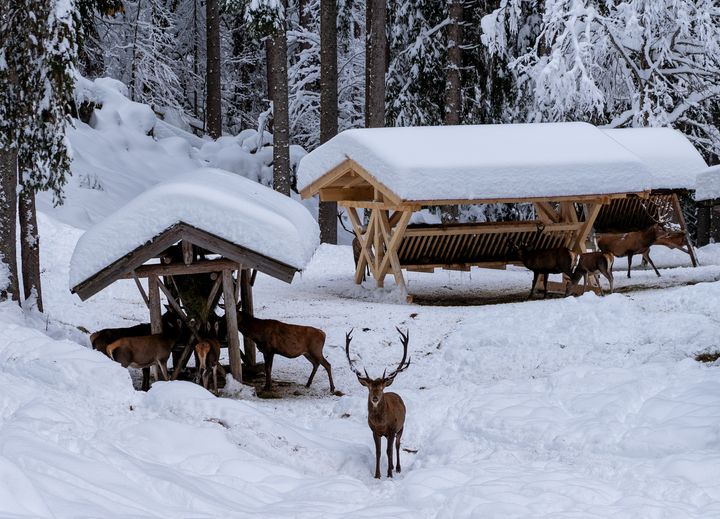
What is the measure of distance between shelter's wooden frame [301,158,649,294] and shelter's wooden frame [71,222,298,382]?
6.01 meters

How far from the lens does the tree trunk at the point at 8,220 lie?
12.4 m

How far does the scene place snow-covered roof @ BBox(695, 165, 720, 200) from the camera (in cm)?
1858

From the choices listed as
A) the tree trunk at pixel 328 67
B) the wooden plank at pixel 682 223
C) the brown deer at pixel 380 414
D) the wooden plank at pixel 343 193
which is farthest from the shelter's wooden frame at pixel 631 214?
the brown deer at pixel 380 414

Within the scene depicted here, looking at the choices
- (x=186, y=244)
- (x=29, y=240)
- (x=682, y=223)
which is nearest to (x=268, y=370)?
(x=186, y=244)

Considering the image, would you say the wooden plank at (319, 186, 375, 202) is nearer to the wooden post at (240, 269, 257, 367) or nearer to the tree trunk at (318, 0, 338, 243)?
the tree trunk at (318, 0, 338, 243)

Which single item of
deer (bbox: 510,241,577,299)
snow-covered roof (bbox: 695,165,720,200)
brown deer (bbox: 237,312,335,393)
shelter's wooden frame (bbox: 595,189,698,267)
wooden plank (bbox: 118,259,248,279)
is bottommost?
shelter's wooden frame (bbox: 595,189,698,267)

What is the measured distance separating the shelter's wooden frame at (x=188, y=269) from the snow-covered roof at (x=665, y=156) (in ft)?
41.4

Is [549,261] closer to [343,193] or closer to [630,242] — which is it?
[630,242]

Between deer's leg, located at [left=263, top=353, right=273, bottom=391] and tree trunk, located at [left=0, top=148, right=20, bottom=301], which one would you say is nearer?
deer's leg, located at [left=263, top=353, right=273, bottom=391]

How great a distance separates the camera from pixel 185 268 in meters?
11.2

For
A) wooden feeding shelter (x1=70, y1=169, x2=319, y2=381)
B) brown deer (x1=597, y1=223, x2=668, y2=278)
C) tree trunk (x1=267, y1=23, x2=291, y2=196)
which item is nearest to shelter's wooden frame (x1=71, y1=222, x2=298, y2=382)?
wooden feeding shelter (x1=70, y1=169, x2=319, y2=381)

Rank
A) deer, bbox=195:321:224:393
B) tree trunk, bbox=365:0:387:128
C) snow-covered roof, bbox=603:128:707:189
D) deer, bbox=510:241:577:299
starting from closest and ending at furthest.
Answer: deer, bbox=195:321:224:393, deer, bbox=510:241:577:299, snow-covered roof, bbox=603:128:707:189, tree trunk, bbox=365:0:387:128

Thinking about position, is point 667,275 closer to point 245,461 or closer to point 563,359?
point 563,359

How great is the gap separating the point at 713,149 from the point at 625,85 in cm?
323
